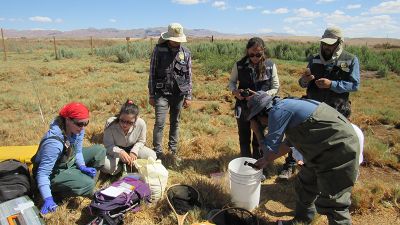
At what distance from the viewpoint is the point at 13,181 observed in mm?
3332

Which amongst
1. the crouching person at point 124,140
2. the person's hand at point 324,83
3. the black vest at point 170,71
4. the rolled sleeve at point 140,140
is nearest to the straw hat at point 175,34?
the black vest at point 170,71

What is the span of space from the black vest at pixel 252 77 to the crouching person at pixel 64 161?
186 centimetres

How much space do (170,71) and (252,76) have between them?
43.6 inches

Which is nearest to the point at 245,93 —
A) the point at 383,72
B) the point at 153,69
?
the point at 153,69

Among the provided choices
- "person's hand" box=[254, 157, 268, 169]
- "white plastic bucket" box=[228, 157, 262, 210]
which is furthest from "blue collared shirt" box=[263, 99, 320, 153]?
"white plastic bucket" box=[228, 157, 262, 210]

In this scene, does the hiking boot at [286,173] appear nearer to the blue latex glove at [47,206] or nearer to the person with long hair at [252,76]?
the person with long hair at [252,76]

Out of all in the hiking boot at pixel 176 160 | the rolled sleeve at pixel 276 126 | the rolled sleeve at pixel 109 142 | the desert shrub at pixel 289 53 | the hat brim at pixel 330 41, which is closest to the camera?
the rolled sleeve at pixel 276 126

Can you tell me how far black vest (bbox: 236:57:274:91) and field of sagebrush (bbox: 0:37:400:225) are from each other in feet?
3.90

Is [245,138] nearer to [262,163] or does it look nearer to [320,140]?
[262,163]

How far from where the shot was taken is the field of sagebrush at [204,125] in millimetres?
3707

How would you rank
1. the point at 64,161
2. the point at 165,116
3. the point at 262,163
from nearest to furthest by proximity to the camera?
the point at 262,163 < the point at 64,161 < the point at 165,116

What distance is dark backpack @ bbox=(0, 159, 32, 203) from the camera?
3.26m

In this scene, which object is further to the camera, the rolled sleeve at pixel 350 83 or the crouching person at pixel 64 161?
the rolled sleeve at pixel 350 83

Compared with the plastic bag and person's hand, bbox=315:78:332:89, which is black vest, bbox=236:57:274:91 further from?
the plastic bag
